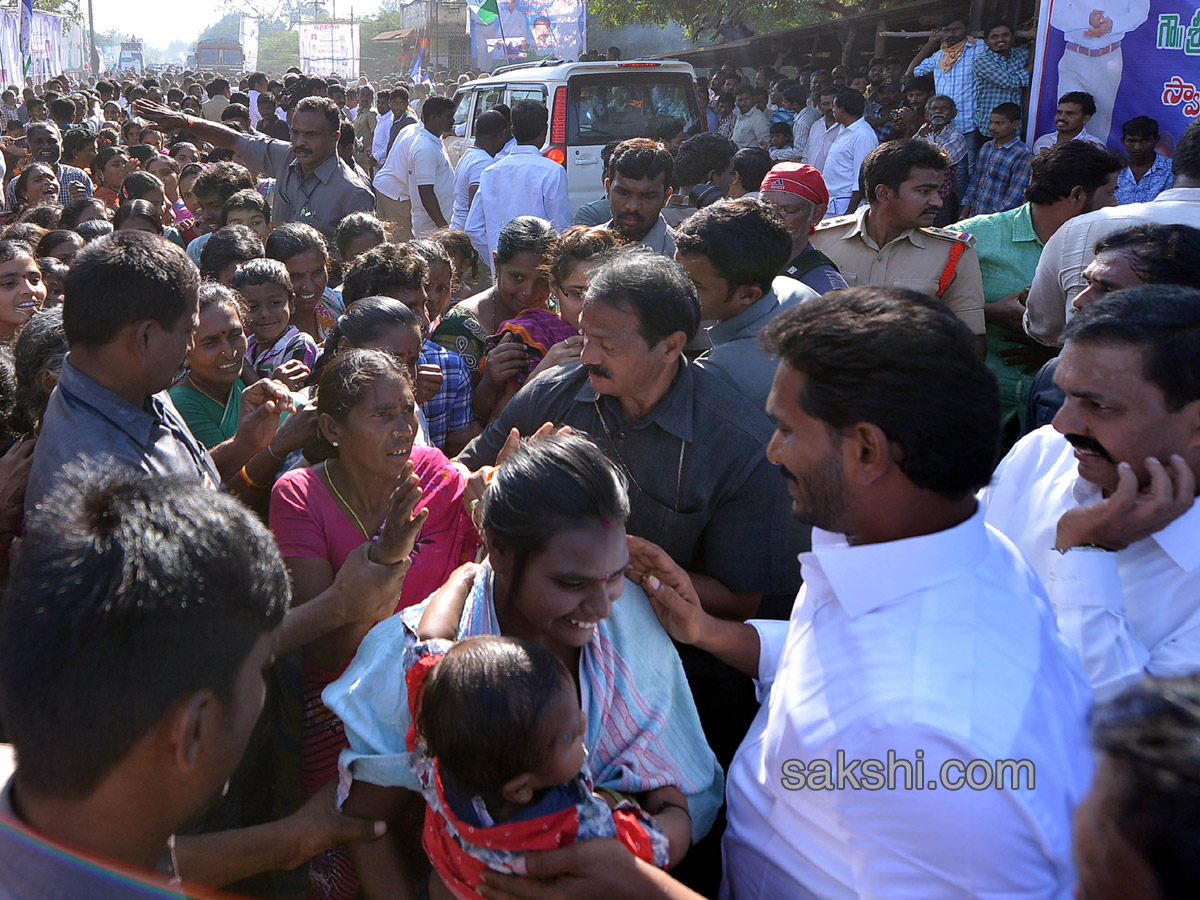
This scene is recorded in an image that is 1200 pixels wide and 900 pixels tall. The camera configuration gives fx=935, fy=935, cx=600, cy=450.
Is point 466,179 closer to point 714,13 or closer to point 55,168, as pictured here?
point 55,168

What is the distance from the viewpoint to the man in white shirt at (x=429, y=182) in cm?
831

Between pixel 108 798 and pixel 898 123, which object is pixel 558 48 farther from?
pixel 108 798

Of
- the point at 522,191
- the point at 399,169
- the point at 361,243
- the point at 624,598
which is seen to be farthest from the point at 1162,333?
the point at 399,169

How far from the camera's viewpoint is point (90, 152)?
354 inches

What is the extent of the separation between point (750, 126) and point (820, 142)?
8.34 ft

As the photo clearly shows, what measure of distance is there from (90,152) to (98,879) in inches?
376

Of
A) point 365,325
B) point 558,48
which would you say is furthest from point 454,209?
point 558,48

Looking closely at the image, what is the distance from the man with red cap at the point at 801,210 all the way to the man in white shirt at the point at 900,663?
8.07 ft

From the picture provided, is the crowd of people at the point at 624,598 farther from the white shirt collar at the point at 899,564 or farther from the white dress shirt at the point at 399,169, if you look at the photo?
the white dress shirt at the point at 399,169

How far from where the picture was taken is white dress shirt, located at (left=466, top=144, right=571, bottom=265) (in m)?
6.64

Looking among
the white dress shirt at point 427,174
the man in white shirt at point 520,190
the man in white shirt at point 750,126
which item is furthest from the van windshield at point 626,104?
the man in white shirt at point 750,126

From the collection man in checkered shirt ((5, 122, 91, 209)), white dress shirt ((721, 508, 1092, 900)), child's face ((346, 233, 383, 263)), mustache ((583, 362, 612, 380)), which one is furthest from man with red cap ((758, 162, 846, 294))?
man in checkered shirt ((5, 122, 91, 209))

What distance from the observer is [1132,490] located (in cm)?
178

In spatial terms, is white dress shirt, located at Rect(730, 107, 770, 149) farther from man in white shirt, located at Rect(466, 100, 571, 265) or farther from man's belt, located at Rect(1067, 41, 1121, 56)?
man in white shirt, located at Rect(466, 100, 571, 265)
